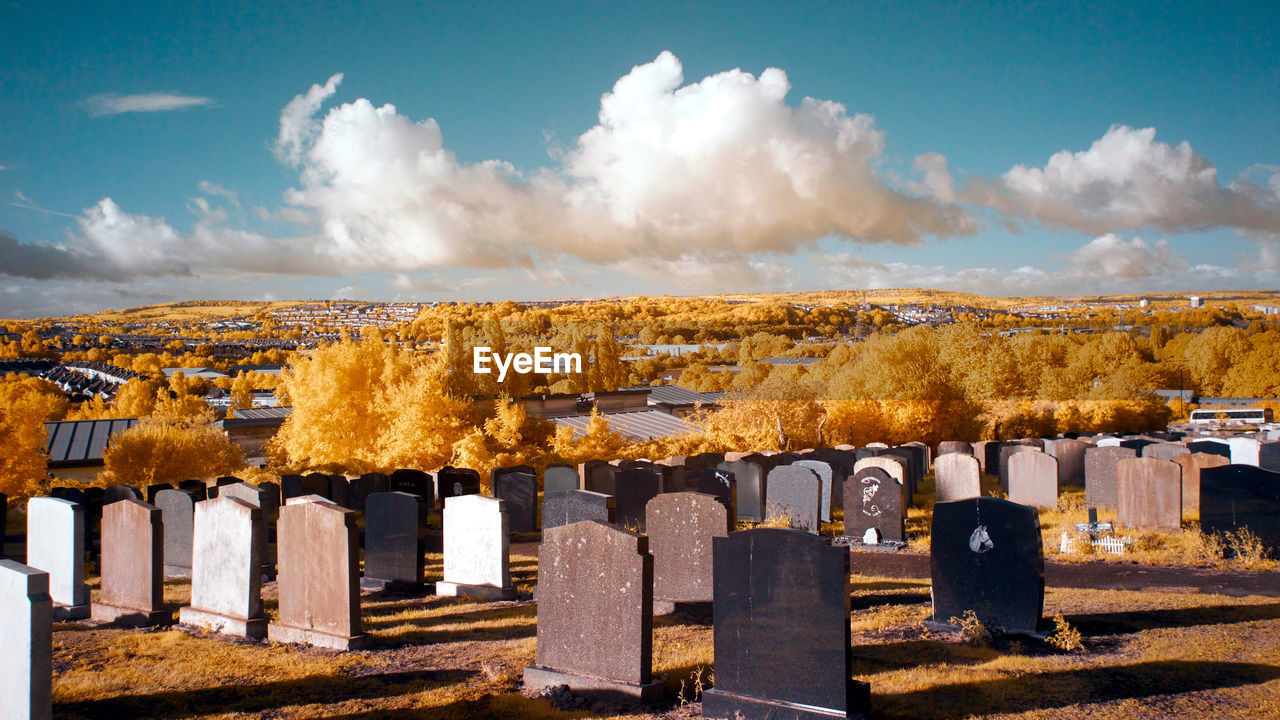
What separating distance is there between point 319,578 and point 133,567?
9.37 ft

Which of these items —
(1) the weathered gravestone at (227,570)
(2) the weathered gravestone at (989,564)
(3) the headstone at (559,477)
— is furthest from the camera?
(3) the headstone at (559,477)

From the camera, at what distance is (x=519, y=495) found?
61.2 feet

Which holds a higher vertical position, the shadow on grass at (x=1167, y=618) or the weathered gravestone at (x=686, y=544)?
the weathered gravestone at (x=686, y=544)

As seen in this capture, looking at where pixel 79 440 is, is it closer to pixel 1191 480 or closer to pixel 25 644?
pixel 25 644

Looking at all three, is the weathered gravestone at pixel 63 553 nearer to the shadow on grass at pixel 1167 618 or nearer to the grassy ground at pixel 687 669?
the grassy ground at pixel 687 669

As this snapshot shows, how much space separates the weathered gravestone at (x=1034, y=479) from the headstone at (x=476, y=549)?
12959mm

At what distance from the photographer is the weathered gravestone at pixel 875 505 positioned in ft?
50.7

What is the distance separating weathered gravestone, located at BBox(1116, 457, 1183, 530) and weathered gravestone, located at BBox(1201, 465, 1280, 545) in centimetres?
241

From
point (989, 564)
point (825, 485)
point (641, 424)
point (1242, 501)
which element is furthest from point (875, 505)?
point (641, 424)

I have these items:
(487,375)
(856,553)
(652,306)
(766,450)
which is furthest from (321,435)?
(652,306)

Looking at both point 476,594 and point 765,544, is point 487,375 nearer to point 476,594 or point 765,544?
point 476,594

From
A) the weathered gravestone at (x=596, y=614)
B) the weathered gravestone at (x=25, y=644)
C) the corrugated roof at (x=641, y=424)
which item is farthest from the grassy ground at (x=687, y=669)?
the corrugated roof at (x=641, y=424)

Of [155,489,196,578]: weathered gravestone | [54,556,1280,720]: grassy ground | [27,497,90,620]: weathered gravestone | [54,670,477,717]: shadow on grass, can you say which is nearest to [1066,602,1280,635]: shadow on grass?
[54,556,1280,720]: grassy ground

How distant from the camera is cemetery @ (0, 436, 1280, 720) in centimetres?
664
